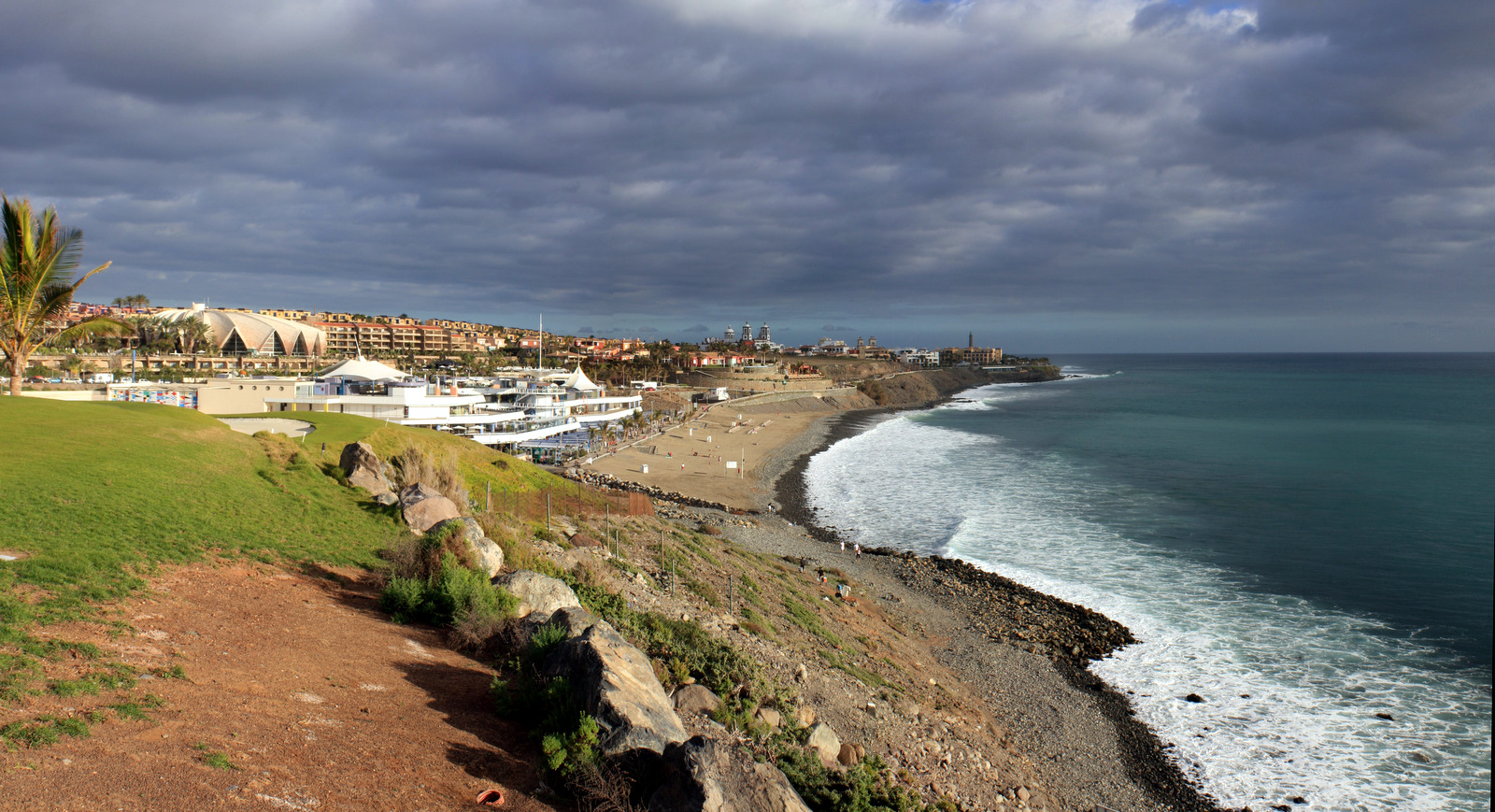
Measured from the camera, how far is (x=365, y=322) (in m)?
138

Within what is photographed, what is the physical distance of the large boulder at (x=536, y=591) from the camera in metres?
10.9

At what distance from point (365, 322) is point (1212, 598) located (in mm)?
146220

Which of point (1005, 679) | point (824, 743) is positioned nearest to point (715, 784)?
point (824, 743)

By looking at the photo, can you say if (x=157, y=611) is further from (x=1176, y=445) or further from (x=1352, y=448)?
(x=1352, y=448)

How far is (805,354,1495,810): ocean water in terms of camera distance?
15.2 meters

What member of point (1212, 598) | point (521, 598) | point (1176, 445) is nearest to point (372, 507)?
point (521, 598)

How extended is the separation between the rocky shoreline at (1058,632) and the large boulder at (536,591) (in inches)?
456

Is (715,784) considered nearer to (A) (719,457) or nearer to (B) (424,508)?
(B) (424,508)

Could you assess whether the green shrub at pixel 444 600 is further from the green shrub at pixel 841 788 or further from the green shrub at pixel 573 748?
the green shrub at pixel 841 788

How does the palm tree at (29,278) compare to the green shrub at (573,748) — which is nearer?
the green shrub at (573,748)

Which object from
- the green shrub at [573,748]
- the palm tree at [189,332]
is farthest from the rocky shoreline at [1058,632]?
the palm tree at [189,332]

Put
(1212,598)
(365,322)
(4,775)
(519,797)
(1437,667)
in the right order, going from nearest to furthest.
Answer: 1. (4,775)
2. (519,797)
3. (1437,667)
4. (1212,598)
5. (365,322)

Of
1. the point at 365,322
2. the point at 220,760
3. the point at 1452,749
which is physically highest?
the point at 365,322

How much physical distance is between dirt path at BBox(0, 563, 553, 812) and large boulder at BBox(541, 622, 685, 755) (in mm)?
774
